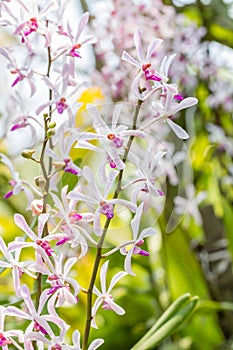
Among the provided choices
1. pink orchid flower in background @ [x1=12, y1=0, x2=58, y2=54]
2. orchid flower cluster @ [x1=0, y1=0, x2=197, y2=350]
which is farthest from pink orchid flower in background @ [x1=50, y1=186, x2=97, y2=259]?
pink orchid flower in background @ [x1=12, y1=0, x2=58, y2=54]

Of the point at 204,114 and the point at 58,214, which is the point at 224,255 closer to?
the point at 204,114

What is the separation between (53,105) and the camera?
0.39 metres

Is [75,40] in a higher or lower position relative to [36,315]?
higher

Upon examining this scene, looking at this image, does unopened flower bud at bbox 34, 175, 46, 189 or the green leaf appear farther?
the green leaf

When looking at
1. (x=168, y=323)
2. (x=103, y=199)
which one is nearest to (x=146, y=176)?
(x=103, y=199)

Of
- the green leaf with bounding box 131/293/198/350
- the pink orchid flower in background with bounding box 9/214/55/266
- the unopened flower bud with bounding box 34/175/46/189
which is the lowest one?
the green leaf with bounding box 131/293/198/350

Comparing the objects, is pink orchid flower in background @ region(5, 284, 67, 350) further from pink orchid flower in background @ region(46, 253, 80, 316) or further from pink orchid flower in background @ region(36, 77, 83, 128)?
pink orchid flower in background @ region(36, 77, 83, 128)

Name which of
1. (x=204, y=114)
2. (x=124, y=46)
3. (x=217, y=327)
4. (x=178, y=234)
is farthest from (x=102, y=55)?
(x=217, y=327)

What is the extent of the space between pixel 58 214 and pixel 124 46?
2.11ft

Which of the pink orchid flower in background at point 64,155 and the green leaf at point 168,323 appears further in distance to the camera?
the green leaf at point 168,323

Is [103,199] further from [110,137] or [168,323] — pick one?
[168,323]

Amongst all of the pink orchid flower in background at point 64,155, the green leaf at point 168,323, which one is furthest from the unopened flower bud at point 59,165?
the green leaf at point 168,323

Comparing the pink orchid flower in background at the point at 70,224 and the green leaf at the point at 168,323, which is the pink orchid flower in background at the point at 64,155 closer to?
the pink orchid flower in background at the point at 70,224

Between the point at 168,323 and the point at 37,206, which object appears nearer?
the point at 37,206
